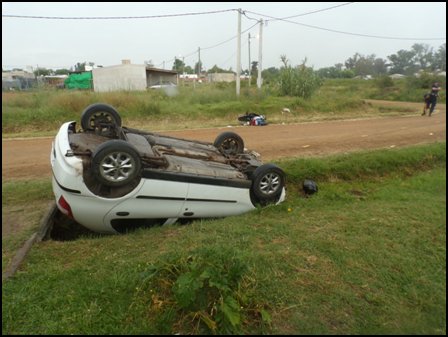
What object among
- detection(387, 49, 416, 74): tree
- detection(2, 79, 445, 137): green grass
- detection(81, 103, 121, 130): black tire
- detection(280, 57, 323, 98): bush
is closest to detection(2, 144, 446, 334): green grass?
detection(81, 103, 121, 130): black tire

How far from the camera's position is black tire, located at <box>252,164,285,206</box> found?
15.8 ft

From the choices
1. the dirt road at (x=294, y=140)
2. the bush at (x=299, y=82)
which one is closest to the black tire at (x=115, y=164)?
the dirt road at (x=294, y=140)

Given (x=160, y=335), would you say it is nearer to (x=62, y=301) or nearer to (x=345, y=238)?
(x=62, y=301)

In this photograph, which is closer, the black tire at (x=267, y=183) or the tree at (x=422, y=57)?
the black tire at (x=267, y=183)

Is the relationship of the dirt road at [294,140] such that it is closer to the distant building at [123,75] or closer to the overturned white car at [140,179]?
the overturned white car at [140,179]

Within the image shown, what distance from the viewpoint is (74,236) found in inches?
188

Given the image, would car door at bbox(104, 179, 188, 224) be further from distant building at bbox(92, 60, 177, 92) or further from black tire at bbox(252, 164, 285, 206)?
distant building at bbox(92, 60, 177, 92)

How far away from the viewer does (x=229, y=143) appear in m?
6.29

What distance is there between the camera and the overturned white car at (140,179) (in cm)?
376

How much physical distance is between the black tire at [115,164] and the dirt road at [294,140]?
147 inches

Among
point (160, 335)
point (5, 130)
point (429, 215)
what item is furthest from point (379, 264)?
point (5, 130)

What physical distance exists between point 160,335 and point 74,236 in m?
2.91

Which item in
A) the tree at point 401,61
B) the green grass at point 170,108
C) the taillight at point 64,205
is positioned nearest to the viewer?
the taillight at point 64,205

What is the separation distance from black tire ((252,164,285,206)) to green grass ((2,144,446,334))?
0.22 m
